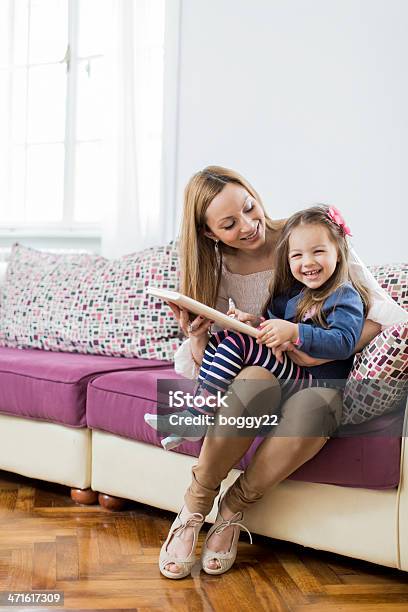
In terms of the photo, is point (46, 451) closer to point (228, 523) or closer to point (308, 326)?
point (228, 523)

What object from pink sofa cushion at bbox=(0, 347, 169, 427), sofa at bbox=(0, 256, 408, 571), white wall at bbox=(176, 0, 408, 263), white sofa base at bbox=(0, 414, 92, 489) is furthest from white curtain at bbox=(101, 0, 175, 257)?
white sofa base at bbox=(0, 414, 92, 489)

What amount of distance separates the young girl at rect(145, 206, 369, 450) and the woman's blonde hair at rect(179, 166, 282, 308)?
19 centimetres

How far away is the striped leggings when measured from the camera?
1.78m

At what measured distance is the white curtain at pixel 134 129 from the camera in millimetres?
3389

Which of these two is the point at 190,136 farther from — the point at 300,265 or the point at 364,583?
the point at 364,583

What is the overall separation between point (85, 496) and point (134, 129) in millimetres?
1695

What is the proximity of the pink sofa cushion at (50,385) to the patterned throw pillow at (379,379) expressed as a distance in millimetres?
846

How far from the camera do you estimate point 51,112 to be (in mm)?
3875

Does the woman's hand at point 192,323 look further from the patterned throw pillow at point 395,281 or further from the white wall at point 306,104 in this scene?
the white wall at point 306,104

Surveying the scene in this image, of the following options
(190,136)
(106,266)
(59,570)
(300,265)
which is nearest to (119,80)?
(190,136)

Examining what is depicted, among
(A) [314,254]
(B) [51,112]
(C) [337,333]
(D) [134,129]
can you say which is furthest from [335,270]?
(B) [51,112]

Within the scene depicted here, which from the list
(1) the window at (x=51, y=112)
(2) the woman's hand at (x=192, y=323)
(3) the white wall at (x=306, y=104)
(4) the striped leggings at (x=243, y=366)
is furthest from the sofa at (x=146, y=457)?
(1) the window at (x=51, y=112)

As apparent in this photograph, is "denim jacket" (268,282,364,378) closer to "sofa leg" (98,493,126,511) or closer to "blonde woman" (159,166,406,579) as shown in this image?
"blonde woman" (159,166,406,579)

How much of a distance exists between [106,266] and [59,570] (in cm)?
137
